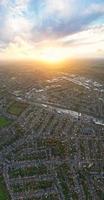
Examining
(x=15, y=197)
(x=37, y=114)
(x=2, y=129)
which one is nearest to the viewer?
(x=15, y=197)

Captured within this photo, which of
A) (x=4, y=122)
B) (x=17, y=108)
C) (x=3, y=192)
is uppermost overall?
(x=17, y=108)

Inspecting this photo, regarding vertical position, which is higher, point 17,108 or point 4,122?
point 17,108

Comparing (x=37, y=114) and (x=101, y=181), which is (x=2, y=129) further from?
(x=101, y=181)

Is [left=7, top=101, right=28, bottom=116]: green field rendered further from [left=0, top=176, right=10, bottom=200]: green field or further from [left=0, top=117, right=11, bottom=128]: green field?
[left=0, top=176, right=10, bottom=200]: green field

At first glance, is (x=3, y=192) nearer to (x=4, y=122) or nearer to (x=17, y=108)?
(x=4, y=122)

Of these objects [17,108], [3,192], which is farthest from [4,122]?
[3,192]

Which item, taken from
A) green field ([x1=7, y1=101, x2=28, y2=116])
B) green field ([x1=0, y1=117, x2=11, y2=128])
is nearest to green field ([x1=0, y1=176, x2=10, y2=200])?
green field ([x1=0, y1=117, x2=11, y2=128])

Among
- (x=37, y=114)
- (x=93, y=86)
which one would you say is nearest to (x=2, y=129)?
(x=37, y=114)

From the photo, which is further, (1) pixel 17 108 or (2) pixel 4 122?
(1) pixel 17 108
